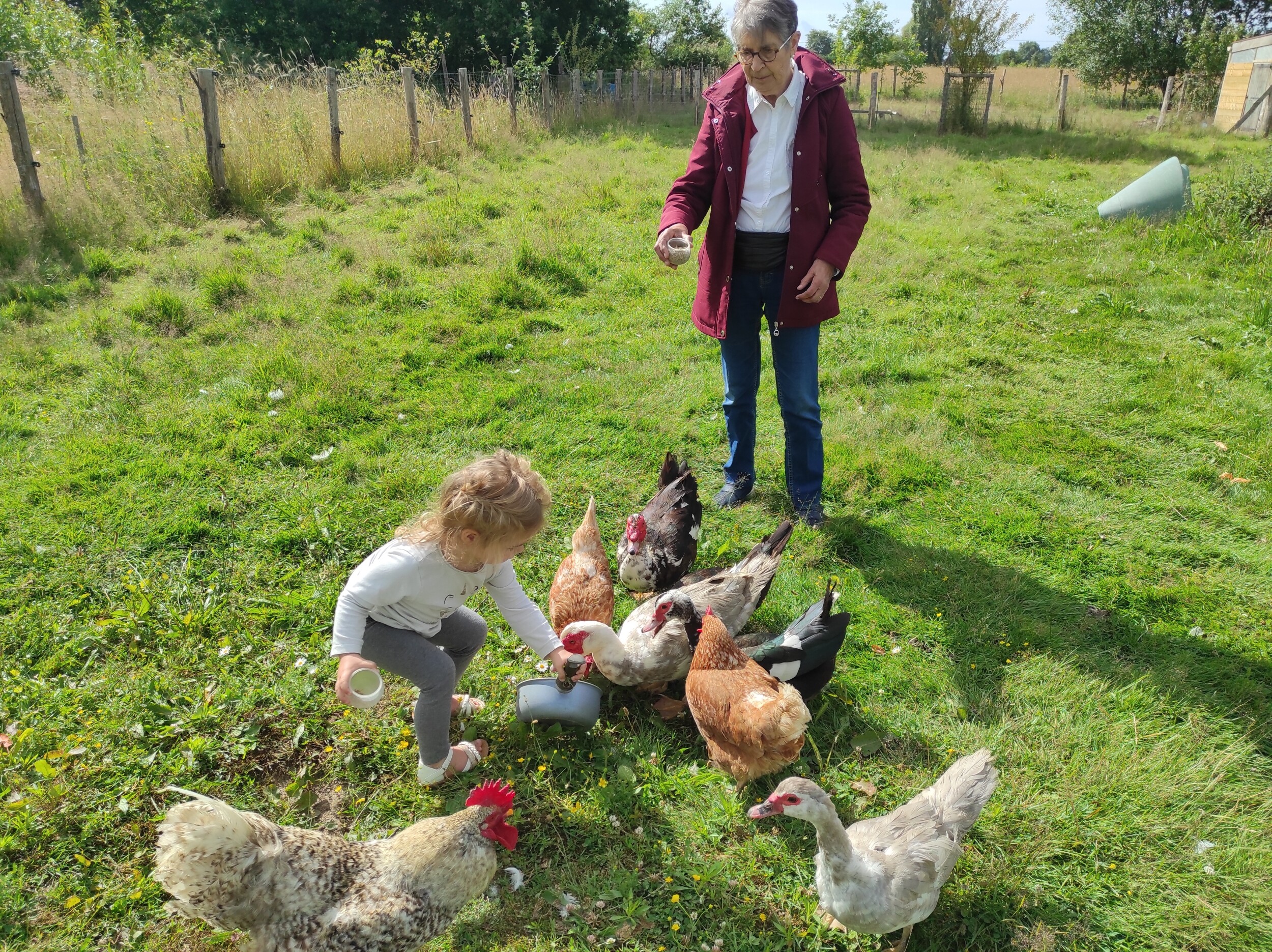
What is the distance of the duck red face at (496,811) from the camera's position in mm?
2137

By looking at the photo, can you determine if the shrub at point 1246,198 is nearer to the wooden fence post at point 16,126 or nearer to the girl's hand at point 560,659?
the girl's hand at point 560,659

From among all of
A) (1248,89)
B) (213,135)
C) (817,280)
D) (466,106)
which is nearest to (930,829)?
(817,280)

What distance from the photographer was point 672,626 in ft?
9.73

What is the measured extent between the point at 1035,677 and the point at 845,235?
2.18 m

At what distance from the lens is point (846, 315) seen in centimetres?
673

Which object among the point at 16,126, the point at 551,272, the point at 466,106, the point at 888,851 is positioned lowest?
the point at 888,851

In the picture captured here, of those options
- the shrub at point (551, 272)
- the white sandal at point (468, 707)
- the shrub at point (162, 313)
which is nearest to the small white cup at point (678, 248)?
the white sandal at point (468, 707)

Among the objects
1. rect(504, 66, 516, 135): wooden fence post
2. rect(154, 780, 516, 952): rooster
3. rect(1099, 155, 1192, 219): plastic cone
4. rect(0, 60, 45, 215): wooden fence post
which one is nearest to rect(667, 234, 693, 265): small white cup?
rect(154, 780, 516, 952): rooster

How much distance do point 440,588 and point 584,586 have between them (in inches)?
38.5

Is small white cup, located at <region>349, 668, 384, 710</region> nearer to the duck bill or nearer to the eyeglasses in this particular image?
the duck bill

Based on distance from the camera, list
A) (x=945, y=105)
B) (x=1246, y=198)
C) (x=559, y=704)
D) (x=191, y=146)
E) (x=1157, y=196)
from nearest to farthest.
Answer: (x=559, y=704) < (x=1246, y=198) < (x=191, y=146) < (x=1157, y=196) < (x=945, y=105)

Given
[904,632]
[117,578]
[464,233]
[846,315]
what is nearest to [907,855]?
[904,632]

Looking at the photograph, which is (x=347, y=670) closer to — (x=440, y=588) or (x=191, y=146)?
(x=440, y=588)

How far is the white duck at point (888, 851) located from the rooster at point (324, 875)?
899mm
